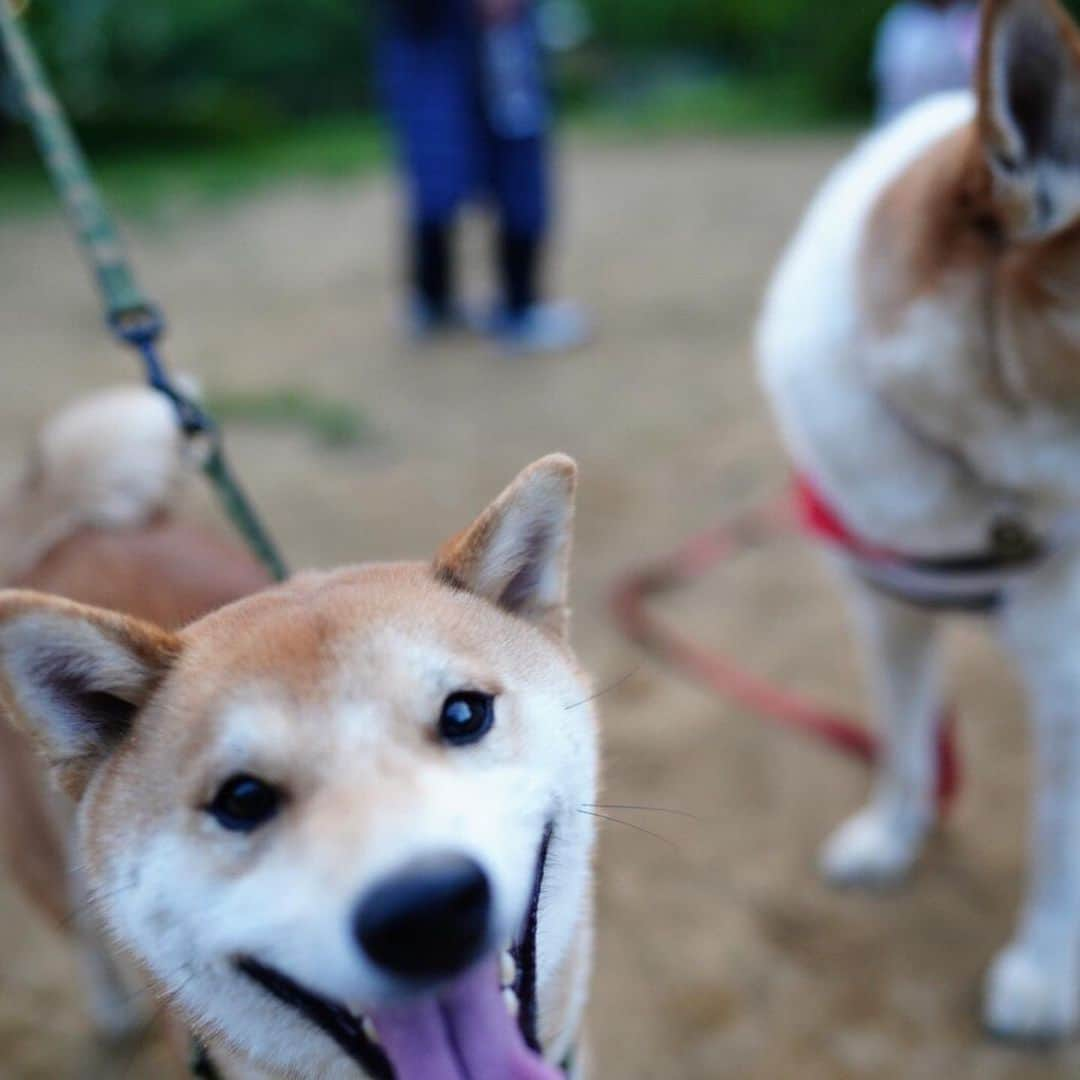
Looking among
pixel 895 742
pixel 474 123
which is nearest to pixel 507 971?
pixel 895 742

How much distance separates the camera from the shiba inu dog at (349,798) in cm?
92

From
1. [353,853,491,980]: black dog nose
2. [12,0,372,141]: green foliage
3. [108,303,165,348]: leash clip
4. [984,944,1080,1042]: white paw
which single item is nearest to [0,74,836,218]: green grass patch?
[12,0,372,141]: green foliage

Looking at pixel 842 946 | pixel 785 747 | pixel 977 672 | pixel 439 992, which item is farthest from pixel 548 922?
pixel 977 672

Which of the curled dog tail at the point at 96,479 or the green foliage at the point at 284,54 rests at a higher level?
the curled dog tail at the point at 96,479

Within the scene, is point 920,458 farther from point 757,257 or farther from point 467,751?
point 757,257

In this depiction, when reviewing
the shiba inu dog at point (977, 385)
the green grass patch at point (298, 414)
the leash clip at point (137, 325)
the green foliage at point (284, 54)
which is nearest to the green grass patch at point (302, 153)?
the green foliage at point (284, 54)

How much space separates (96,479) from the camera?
1.90 m

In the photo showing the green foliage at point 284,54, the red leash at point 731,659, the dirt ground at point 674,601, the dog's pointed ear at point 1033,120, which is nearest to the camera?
the dog's pointed ear at point 1033,120

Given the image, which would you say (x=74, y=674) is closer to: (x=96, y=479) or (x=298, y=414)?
(x=96, y=479)

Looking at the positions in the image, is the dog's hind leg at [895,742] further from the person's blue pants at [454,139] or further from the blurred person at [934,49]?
the person's blue pants at [454,139]

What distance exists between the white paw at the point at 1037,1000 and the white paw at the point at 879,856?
0.34 metres

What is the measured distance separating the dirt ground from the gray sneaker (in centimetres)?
15

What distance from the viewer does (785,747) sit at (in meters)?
2.55

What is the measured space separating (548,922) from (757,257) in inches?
232
